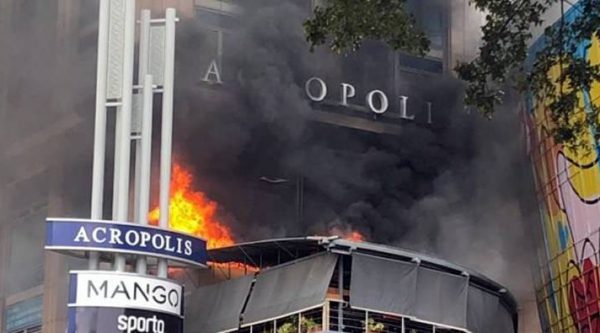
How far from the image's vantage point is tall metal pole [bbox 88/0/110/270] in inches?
1034

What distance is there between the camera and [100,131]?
26.6 m

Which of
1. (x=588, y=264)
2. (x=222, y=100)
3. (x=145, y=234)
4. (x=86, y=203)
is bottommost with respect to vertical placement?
(x=145, y=234)

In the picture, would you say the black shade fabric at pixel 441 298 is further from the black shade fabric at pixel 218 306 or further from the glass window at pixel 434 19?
the glass window at pixel 434 19

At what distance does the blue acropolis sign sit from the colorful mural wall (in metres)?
13.1

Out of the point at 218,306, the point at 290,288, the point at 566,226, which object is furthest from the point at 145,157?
the point at 566,226

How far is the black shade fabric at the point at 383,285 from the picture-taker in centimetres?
3142

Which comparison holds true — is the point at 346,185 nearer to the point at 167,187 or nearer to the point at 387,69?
the point at 387,69

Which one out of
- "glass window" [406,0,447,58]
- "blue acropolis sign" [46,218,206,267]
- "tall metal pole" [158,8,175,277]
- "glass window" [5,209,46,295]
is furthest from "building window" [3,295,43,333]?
"glass window" [406,0,447,58]

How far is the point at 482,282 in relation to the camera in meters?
34.3

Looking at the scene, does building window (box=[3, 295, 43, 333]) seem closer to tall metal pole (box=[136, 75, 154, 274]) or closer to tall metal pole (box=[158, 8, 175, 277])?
tall metal pole (box=[158, 8, 175, 277])

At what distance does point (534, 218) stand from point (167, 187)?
17.1m

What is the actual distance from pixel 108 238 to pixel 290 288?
7674mm

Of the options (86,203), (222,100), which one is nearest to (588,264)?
(222,100)

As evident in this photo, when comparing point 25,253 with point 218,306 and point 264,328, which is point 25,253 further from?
point 264,328
